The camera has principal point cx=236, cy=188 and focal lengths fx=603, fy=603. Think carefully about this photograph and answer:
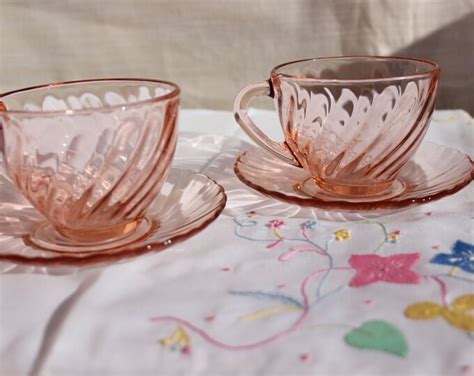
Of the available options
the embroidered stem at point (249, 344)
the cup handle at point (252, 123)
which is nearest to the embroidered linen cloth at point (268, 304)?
the embroidered stem at point (249, 344)

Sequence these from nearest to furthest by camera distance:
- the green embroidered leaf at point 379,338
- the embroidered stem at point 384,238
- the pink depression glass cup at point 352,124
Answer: the green embroidered leaf at point 379,338 → the embroidered stem at point 384,238 → the pink depression glass cup at point 352,124

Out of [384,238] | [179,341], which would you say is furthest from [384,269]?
[179,341]

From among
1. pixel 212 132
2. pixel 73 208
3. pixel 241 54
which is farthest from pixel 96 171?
pixel 241 54

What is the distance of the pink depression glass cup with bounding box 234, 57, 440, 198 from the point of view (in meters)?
0.57

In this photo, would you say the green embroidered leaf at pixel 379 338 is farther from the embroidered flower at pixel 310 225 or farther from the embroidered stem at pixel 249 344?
the embroidered flower at pixel 310 225

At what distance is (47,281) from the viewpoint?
1.47 ft

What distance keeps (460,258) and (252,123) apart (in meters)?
0.27

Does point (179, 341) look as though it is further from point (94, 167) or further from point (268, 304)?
point (94, 167)

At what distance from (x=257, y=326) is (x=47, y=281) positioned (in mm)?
171

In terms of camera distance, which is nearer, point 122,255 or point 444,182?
point 122,255

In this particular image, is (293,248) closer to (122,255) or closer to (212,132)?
(122,255)

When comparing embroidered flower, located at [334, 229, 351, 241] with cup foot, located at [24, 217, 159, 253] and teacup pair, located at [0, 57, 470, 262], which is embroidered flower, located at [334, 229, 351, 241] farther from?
cup foot, located at [24, 217, 159, 253]

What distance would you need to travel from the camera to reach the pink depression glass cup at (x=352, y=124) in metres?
0.57

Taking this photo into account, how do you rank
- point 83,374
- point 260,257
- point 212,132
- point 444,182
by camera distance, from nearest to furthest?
point 83,374 < point 260,257 < point 444,182 < point 212,132
